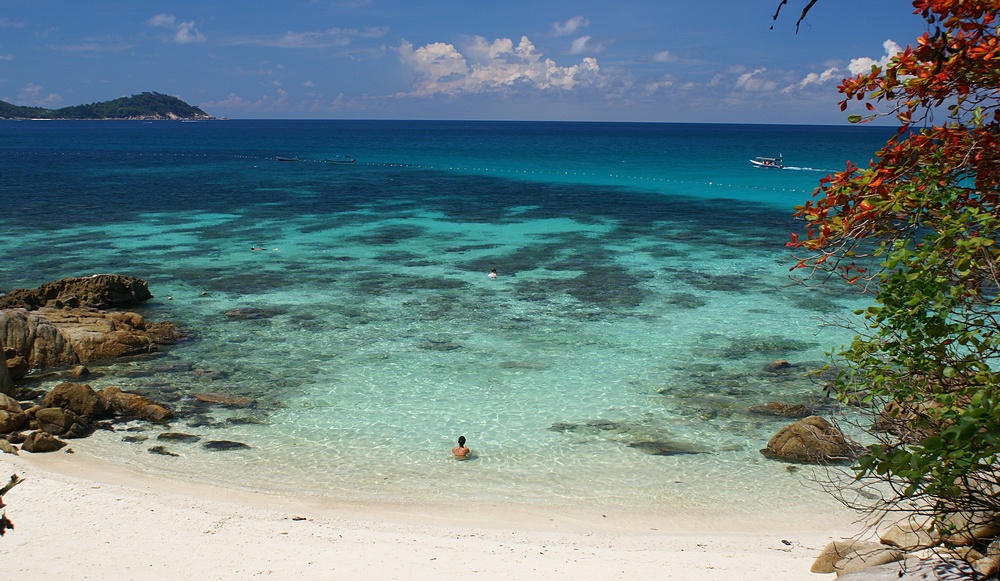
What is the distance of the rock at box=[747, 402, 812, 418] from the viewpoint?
14.2 meters

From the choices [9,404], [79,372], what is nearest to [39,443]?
[9,404]

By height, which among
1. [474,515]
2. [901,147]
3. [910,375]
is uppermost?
[901,147]

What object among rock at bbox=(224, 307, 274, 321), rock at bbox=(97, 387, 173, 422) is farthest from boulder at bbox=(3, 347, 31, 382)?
rock at bbox=(224, 307, 274, 321)

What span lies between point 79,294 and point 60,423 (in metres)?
8.70

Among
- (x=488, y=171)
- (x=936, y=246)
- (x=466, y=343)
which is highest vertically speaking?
(x=936, y=246)

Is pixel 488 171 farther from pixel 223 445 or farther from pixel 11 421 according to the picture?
pixel 11 421

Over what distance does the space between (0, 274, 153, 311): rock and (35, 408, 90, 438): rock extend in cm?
788

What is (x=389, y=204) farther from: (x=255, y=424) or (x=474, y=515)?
(x=474, y=515)

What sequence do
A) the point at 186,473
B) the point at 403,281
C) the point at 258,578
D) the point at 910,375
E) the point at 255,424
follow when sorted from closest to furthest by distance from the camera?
the point at 910,375, the point at 258,578, the point at 186,473, the point at 255,424, the point at 403,281

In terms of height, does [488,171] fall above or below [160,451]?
above

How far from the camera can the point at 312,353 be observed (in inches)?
693

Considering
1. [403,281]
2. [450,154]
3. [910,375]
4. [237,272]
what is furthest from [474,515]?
[450,154]

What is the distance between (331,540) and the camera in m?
9.52

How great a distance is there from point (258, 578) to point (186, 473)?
385 centimetres
